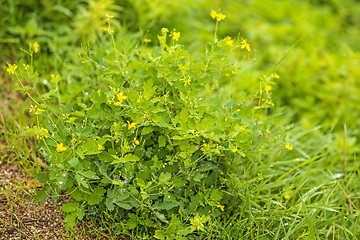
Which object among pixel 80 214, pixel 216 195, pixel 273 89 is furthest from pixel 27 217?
pixel 273 89

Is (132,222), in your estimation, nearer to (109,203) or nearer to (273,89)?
(109,203)

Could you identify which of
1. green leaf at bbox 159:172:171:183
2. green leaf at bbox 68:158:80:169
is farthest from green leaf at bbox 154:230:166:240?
green leaf at bbox 68:158:80:169

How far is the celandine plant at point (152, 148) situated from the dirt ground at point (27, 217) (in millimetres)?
83

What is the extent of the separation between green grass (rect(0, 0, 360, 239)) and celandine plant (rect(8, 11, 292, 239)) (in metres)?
0.09

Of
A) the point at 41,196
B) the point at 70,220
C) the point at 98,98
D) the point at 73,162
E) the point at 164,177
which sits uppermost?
the point at 98,98

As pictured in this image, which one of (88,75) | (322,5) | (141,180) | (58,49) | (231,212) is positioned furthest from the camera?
(322,5)

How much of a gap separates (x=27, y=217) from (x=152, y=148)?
0.75m

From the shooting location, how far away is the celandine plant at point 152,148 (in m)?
1.79

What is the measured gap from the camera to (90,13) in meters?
3.11

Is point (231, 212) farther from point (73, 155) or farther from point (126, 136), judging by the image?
point (73, 155)

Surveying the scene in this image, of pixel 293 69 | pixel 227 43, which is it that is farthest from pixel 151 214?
pixel 293 69

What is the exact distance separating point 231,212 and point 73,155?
0.97m

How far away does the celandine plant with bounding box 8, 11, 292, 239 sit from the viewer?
1.79 metres

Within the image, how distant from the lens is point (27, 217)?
1954 millimetres
